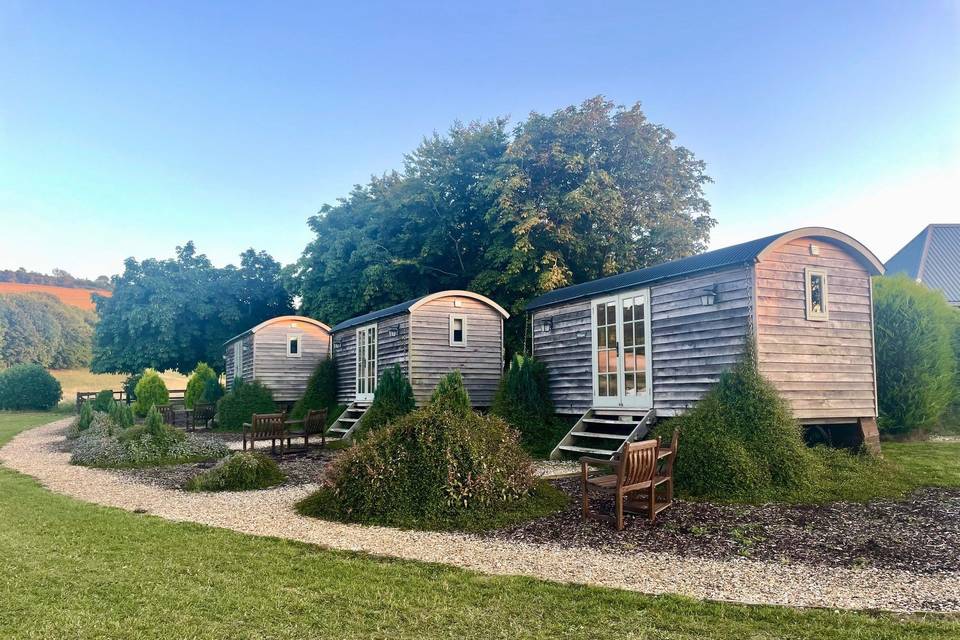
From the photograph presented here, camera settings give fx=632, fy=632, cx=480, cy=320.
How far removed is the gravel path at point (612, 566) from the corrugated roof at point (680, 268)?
5.39m

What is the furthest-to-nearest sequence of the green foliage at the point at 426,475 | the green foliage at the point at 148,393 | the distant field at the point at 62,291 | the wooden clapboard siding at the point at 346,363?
1. the distant field at the point at 62,291
2. the green foliage at the point at 148,393
3. the wooden clapboard siding at the point at 346,363
4. the green foliage at the point at 426,475

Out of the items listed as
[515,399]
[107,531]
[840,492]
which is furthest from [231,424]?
[840,492]

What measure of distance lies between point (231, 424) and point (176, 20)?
43.1ft

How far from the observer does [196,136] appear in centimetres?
1834

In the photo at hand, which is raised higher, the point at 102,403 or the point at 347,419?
the point at 102,403

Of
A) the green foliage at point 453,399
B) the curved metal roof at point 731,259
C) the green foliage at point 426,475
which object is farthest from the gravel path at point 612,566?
the curved metal roof at point 731,259

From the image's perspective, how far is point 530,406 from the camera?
12.9 m

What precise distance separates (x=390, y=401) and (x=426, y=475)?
789cm

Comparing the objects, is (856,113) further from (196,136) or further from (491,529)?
(196,136)

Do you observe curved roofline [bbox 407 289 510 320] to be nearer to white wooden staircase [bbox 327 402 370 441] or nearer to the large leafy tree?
white wooden staircase [bbox 327 402 370 441]

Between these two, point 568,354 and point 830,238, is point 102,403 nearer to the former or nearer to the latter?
point 568,354

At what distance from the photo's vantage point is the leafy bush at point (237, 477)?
9.19m

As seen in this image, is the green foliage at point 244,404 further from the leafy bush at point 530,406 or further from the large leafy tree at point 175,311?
the large leafy tree at point 175,311

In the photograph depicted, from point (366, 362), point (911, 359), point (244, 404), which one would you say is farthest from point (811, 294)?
point (244, 404)
